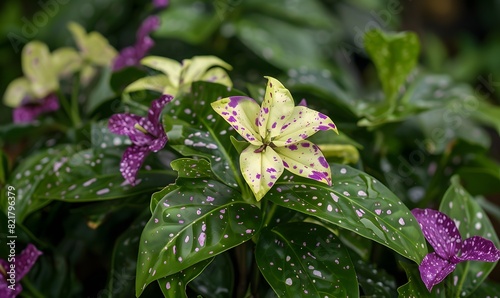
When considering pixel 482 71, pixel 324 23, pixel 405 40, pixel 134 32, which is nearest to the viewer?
pixel 405 40

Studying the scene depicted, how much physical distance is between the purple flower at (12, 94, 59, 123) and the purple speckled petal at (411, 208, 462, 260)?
2.51 feet

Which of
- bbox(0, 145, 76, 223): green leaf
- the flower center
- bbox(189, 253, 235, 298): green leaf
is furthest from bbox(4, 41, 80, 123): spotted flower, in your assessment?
bbox(189, 253, 235, 298): green leaf

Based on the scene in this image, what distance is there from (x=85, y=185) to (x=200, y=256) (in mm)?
261

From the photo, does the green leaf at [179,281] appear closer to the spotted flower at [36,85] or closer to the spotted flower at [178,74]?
the spotted flower at [178,74]

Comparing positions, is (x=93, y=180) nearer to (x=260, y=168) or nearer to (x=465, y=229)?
(x=260, y=168)

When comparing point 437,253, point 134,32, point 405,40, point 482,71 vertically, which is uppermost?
point 405,40

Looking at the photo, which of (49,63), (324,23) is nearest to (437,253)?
(49,63)

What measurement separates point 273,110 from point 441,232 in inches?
11.3

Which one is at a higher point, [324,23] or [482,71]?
[324,23]

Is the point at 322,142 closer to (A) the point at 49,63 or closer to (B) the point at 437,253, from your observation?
(B) the point at 437,253

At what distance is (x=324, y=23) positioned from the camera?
1.76 meters

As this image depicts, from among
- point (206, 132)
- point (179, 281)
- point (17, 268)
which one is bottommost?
point (17, 268)

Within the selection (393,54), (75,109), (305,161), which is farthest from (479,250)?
(75,109)

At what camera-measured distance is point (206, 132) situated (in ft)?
2.74
